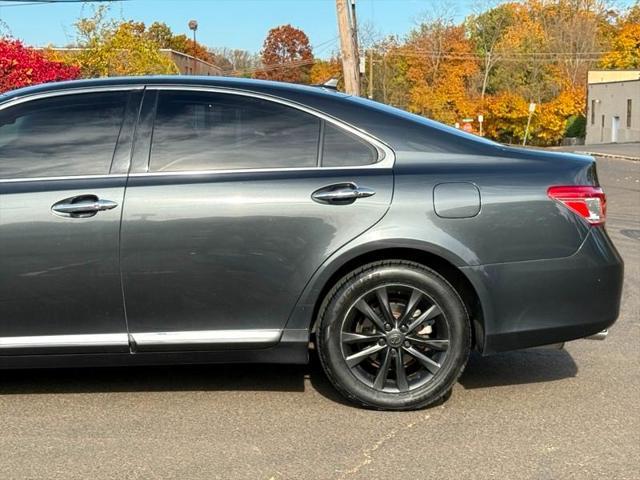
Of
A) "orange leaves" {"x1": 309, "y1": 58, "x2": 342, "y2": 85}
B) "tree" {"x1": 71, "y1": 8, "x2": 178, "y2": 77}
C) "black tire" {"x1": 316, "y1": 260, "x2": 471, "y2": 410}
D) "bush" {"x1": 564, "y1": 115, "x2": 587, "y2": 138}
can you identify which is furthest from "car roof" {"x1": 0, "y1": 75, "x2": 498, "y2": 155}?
"orange leaves" {"x1": 309, "y1": 58, "x2": 342, "y2": 85}

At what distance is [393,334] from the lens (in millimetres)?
4141

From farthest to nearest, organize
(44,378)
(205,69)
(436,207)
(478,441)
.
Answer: (205,69) < (44,378) < (436,207) < (478,441)

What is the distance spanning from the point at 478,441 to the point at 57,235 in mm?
2303

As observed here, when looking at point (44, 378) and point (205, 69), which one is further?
point (205, 69)

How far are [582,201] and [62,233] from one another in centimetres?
268

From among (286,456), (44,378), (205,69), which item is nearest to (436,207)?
(286,456)

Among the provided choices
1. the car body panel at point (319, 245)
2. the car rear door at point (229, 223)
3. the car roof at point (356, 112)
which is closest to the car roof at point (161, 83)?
the car roof at point (356, 112)

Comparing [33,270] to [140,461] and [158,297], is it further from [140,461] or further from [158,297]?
[140,461]

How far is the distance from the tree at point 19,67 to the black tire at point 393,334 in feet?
39.8

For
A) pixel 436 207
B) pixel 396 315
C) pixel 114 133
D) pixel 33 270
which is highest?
pixel 114 133

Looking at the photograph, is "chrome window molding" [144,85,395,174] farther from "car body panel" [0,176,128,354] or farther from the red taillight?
the red taillight

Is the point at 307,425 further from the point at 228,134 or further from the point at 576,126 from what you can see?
the point at 576,126

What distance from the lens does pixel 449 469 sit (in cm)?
351

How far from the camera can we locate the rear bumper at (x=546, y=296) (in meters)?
4.10
